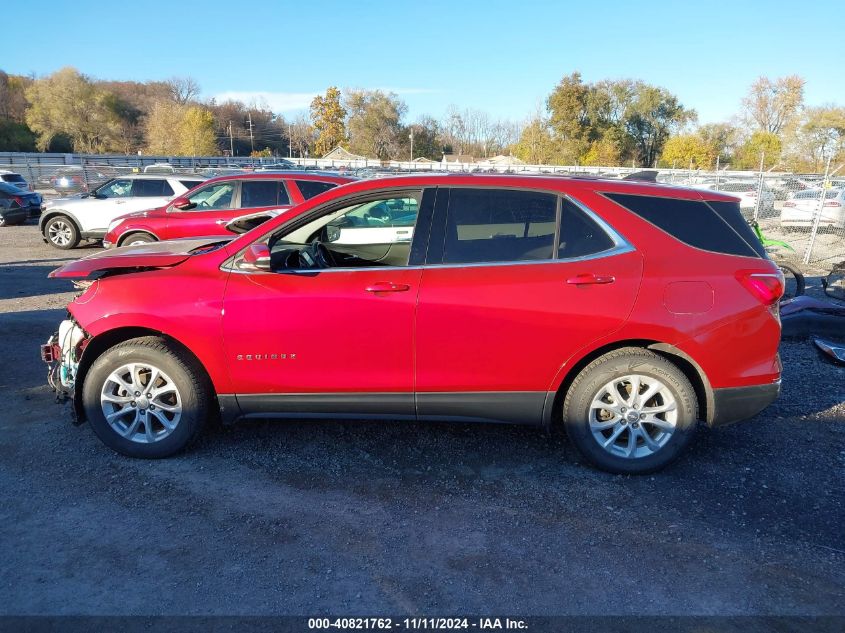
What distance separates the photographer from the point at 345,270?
389 centimetres

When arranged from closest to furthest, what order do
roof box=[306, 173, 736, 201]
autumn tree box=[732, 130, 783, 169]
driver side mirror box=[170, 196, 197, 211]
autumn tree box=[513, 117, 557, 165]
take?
1. roof box=[306, 173, 736, 201]
2. driver side mirror box=[170, 196, 197, 211]
3. autumn tree box=[732, 130, 783, 169]
4. autumn tree box=[513, 117, 557, 165]

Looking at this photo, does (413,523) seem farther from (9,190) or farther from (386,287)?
(9,190)

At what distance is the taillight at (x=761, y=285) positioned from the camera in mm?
3746

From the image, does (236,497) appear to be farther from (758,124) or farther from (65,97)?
(65,97)

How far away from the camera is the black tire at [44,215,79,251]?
14.0 m

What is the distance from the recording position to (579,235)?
384cm

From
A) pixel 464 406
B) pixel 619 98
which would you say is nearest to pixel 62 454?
pixel 464 406

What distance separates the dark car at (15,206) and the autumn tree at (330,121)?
2918 inches

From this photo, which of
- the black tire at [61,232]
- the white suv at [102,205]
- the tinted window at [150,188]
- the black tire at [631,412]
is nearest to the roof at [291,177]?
the white suv at [102,205]

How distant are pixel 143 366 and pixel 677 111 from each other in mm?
78028

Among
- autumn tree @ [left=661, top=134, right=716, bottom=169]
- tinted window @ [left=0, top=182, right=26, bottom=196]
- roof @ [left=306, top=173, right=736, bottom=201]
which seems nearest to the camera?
roof @ [left=306, top=173, right=736, bottom=201]

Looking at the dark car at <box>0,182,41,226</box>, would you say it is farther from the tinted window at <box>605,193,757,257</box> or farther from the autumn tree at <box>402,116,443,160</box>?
the autumn tree at <box>402,116,443,160</box>

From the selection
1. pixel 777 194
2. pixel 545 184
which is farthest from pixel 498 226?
pixel 777 194

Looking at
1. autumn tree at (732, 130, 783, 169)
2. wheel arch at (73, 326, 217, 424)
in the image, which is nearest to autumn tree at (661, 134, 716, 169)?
autumn tree at (732, 130, 783, 169)
